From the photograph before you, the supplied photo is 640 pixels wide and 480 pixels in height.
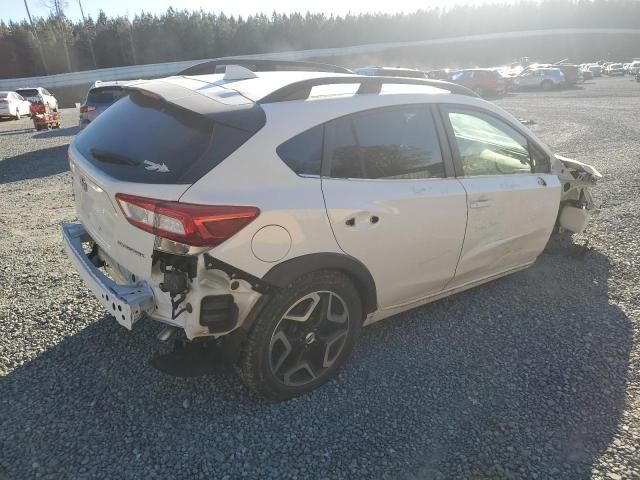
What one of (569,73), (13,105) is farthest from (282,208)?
(569,73)

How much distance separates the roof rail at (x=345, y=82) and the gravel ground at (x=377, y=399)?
1.69 m

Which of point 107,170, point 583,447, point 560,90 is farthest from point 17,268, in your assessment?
point 560,90

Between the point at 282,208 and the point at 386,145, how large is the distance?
0.91 metres

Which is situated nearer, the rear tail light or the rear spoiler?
the rear tail light

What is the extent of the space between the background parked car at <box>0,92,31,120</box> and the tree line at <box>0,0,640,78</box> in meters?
42.6

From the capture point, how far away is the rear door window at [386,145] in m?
2.80

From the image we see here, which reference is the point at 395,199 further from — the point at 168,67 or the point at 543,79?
the point at 168,67

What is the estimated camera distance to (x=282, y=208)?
8.14 ft

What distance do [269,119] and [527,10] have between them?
8934 centimetres

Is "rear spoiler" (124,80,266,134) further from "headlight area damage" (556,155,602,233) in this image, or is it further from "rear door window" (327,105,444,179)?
"headlight area damage" (556,155,602,233)

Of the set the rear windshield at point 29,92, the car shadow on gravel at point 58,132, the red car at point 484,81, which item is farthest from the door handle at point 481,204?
the red car at point 484,81

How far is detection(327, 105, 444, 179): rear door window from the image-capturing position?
9.20ft

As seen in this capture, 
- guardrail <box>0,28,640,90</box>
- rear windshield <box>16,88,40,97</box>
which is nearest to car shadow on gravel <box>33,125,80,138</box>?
rear windshield <box>16,88,40,97</box>

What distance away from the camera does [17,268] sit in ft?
15.1
